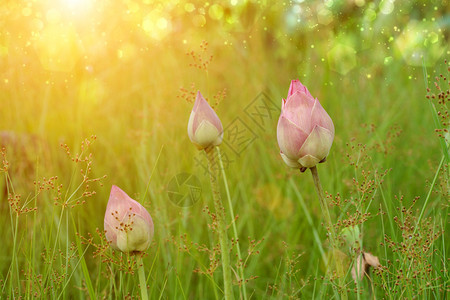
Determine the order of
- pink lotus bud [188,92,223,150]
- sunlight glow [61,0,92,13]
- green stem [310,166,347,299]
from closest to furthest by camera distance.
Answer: green stem [310,166,347,299] → pink lotus bud [188,92,223,150] → sunlight glow [61,0,92,13]

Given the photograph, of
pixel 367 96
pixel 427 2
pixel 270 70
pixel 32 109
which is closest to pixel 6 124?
pixel 32 109

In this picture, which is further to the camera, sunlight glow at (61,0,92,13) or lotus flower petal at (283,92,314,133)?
sunlight glow at (61,0,92,13)

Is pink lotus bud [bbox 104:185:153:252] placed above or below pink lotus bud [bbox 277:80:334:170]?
below

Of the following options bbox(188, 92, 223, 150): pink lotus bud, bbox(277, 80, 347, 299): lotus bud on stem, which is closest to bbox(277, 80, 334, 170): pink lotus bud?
bbox(277, 80, 347, 299): lotus bud on stem

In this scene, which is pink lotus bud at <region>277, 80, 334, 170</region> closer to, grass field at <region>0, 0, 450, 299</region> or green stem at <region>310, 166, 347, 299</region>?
green stem at <region>310, 166, 347, 299</region>

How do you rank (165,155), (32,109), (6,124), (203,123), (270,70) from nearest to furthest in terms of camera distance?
1. (203,123)
2. (165,155)
3. (6,124)
4. (32,109)
5. (270,70)

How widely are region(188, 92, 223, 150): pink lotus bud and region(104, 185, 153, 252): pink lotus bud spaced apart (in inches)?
5.4

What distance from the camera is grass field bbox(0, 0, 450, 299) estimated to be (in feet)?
3.21

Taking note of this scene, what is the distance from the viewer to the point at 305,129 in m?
0.70

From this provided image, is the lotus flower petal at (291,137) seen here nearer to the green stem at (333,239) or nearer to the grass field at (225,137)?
the green stem at (333,239)

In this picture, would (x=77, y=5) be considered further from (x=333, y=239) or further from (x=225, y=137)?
(x=333, y=239)

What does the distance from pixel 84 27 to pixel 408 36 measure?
134cm

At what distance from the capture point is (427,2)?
97.8 inches

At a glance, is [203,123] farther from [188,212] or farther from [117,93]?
[117,93]
